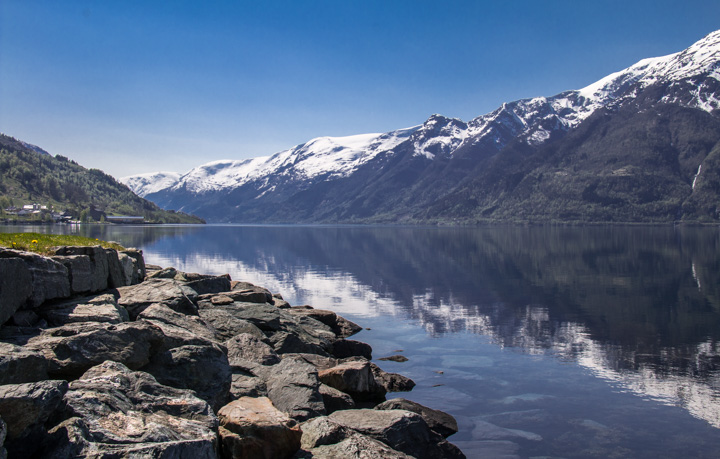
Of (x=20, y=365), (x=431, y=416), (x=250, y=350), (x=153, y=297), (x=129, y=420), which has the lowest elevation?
(x=431, y=416)

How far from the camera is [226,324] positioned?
26406mm

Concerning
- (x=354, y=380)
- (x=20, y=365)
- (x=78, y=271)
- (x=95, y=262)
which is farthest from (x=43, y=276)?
(x=354, y=380)

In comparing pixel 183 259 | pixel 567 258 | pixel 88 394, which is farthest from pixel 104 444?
pixel 567 258

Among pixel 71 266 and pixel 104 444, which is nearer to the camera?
pixel 104 444

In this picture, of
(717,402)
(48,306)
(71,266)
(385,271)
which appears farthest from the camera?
(385,271)

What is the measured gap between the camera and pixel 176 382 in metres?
15.0

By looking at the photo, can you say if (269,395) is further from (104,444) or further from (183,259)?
(183,259)

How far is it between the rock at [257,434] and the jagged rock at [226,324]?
10945 millimetres

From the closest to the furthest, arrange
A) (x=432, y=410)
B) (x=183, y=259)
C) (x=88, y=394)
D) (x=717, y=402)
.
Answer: (x=88, y=394)
(x=432, y=410)
(x=717, y=402)
(x=183, y=259)

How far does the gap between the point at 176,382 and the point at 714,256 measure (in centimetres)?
11581

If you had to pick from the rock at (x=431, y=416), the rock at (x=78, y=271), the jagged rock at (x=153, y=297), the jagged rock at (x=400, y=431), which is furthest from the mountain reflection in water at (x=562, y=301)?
the rock at (x=78, y=271)

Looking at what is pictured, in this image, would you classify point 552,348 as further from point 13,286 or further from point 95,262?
point 13,286

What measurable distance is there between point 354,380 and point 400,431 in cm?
567

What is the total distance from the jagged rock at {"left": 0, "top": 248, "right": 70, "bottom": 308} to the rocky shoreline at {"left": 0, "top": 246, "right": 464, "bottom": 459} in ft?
0.16
